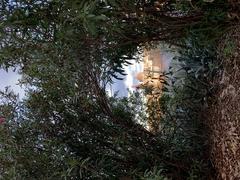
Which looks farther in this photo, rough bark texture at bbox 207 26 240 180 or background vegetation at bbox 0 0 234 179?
rough bark texture at bbox 207 26 240 180

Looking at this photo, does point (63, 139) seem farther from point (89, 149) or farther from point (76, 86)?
point (76, 86)

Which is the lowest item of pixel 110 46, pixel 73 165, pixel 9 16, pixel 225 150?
pixel 73 165

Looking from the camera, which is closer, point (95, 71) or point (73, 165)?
point (73, 165)

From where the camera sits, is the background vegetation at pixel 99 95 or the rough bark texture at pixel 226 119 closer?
the background vegetation at pixel 99 95

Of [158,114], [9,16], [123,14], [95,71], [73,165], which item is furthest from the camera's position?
[158,114]

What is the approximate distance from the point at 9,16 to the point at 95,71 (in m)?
0.67

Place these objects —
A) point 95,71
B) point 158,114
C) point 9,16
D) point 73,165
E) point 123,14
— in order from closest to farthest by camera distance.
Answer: point 9,16
point 123,14
point 73,165
point 95,71
point 158,114

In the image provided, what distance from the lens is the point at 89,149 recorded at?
2137 millimetres

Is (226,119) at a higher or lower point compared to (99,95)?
lower

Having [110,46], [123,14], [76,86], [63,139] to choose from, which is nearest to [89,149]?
[63,139]

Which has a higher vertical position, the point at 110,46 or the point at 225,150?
the point at 110,46

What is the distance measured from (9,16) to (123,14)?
387 mm

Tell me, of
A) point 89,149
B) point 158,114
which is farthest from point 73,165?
point 158,114

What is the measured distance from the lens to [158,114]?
254 centimetres
